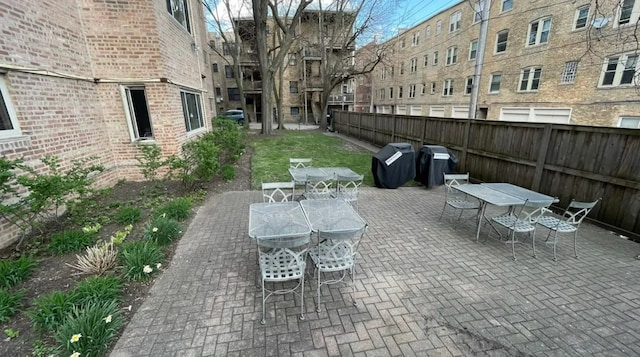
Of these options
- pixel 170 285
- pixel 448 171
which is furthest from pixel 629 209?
pixel 170 285

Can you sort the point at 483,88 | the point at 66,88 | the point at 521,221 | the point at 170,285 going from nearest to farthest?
1. the point at 170,285
2. the point at 521,221
3. the point at 66,88
4. the point at 483,88

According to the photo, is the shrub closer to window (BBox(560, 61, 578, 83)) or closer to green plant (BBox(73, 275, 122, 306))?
green plant (BBox(73, 275, 122, 306))

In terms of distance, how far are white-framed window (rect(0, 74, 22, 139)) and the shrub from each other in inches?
99.7

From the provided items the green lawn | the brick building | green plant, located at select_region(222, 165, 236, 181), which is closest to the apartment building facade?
the green lawn

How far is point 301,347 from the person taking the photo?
7.60 ft

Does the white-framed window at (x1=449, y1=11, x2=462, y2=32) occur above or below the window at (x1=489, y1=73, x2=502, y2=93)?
above

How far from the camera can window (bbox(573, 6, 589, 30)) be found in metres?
14.9

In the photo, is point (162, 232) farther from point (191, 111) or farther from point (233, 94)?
point (233, 94)

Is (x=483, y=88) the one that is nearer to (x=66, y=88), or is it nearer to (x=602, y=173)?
(x=602, y=173)

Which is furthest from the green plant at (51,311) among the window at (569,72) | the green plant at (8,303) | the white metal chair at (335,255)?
the window at (569,72)

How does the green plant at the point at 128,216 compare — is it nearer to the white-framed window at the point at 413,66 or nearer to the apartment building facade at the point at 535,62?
the apartment building facade at the point at 535,62

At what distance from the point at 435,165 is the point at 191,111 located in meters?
8.37

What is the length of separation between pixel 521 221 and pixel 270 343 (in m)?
4.02

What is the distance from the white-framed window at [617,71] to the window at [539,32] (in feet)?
13.9
